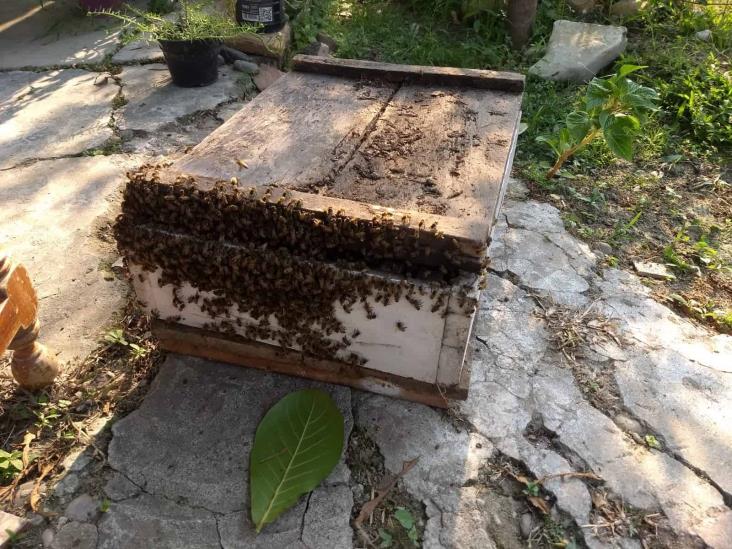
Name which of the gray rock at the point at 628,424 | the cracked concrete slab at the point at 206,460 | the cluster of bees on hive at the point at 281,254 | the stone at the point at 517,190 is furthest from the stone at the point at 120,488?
the stone at the point at 517,190

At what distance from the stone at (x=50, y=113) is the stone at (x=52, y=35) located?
0.32 metres

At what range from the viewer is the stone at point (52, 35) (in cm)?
478

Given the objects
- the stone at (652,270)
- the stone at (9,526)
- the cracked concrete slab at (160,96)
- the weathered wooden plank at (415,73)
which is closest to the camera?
the stone at (9,526)

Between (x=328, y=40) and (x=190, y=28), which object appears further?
(x=328, y=40)

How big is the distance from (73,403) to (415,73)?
2.07 m

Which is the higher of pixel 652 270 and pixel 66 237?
pixel 66 237

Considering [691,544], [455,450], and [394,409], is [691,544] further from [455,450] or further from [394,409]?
[394,409]


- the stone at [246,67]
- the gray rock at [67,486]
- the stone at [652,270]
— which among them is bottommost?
the stone at [652,270]

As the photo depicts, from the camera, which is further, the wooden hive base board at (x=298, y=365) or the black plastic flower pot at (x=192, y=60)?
the black plastic flower pot at (x=192, y=60)

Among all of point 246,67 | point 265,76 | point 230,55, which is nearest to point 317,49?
point 265,76

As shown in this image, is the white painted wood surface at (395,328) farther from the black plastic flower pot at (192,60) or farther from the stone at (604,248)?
the black plastic flower pot at (192,60)

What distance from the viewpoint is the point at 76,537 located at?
1593mm

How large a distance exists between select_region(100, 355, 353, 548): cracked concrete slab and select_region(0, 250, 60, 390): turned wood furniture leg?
36cm

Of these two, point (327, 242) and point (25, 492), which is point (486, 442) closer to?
point (327, 242)
